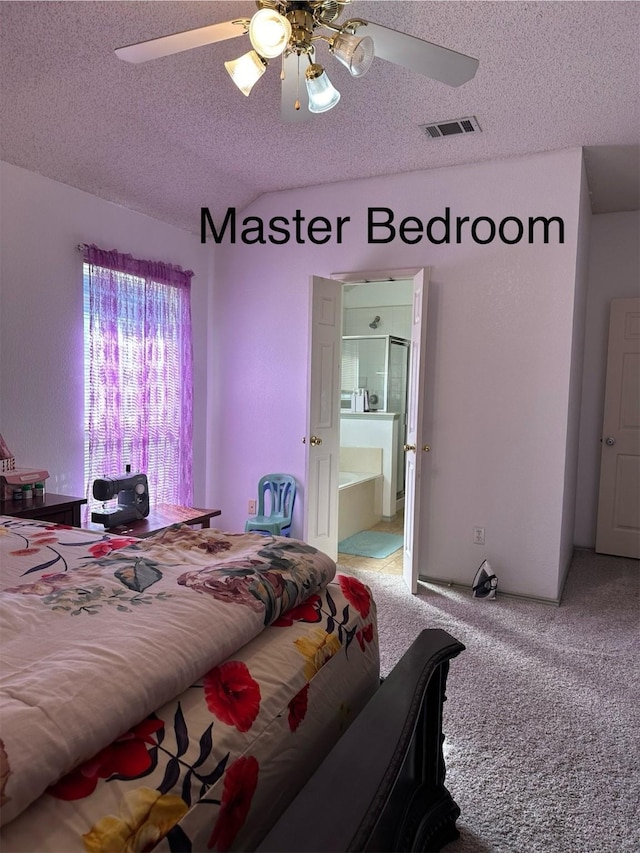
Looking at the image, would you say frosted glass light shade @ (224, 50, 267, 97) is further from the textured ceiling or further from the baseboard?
the baseboard

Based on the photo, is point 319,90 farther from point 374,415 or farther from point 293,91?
point 374,415

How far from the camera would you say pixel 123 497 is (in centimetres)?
322

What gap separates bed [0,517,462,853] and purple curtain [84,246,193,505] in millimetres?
2262

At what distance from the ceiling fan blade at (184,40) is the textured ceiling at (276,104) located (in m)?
0.50

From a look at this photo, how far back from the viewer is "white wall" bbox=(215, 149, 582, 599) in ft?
11.4

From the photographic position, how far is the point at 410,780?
1.40m

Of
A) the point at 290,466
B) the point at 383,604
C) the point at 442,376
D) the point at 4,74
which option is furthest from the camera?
the point at 290,466

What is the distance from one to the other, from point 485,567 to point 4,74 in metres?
3.61

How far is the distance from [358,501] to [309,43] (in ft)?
12.8

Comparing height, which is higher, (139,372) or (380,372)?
(380,372)

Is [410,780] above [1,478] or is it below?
below

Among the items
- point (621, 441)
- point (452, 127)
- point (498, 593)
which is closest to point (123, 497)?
point (498, 593)

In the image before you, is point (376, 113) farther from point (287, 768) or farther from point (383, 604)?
point (287, 768)

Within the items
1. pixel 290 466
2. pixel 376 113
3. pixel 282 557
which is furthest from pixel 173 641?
pixel 290 466
